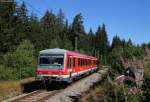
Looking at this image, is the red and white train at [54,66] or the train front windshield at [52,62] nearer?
the red and white train at [54,66]

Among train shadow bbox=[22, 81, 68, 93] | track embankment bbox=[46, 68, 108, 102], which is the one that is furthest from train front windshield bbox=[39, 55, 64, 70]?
train shadow bbox=[22, 81, 68, 93]

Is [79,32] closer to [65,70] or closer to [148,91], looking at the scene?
[65,70]

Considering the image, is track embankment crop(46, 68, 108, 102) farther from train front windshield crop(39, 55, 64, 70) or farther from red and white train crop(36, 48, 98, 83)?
train front windshield crop(39, 55, 64, 70)

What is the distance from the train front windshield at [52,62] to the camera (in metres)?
24.5

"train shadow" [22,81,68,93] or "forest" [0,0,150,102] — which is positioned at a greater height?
"forest" [0,0,150,102]

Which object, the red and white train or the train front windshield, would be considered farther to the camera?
the train front windshield

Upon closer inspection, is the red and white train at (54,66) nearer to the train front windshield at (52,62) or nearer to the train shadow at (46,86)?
the train front windshield at (52,62)

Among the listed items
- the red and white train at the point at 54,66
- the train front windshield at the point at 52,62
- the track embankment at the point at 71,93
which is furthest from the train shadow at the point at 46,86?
the train front windshield at the point at 52,62

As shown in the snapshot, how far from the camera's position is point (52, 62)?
976 inches

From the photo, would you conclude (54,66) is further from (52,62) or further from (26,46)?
(26,46)

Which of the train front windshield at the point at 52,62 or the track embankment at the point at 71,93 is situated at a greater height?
the train front windshield at the point at 52,62

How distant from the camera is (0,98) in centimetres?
1967

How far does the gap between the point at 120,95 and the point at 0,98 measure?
9904 millimetres

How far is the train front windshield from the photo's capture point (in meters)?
24.5
